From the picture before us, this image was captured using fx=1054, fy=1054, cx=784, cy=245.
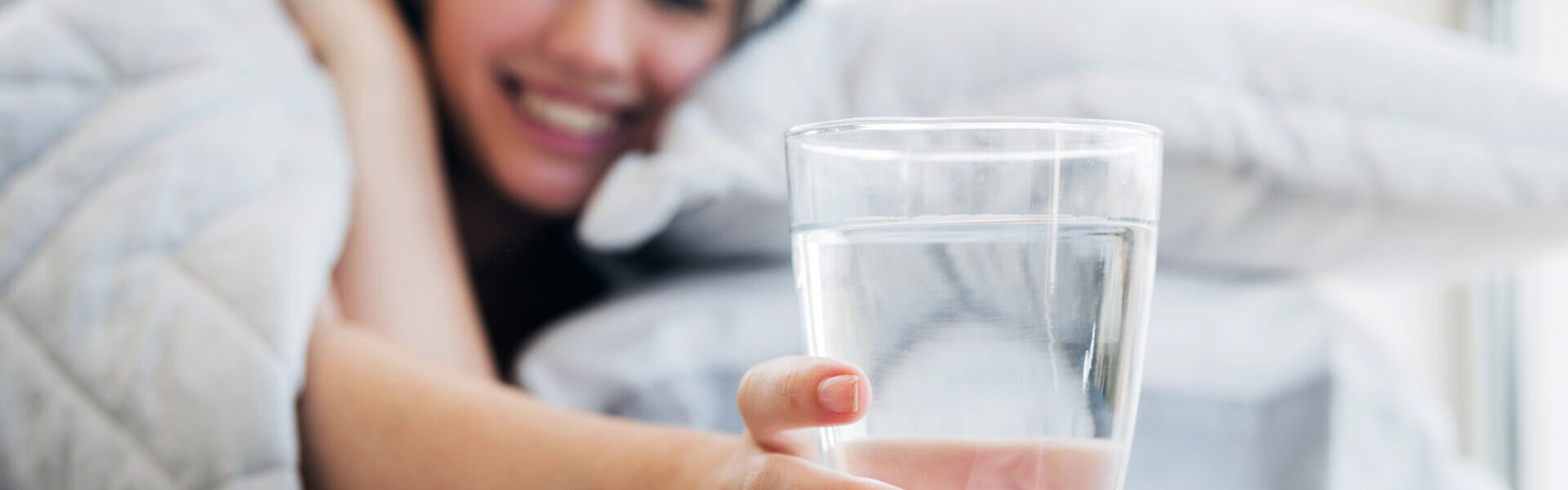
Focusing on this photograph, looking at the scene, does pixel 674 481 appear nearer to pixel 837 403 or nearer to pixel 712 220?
pixel 837 403

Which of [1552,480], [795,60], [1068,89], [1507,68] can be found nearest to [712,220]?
[795,60]

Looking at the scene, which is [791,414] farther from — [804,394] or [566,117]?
[566,117]

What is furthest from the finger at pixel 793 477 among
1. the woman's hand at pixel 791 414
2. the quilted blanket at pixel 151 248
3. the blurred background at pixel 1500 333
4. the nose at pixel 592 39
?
the blurred background at pixel 1500 333

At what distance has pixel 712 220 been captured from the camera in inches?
25.2

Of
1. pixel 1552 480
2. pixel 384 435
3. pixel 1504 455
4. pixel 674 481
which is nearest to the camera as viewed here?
pixel 674 481

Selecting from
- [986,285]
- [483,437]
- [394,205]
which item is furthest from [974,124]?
[394,205]

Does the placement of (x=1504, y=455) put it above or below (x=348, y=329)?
below

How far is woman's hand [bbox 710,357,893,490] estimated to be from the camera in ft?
0.83

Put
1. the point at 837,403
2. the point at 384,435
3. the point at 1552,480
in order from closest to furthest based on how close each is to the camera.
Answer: the point at 837,403, the point at 384,435, the point at 1552,480

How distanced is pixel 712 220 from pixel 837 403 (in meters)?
0.40

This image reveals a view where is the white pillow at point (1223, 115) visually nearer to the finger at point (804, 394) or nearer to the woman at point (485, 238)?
the woman at point (485, 238)

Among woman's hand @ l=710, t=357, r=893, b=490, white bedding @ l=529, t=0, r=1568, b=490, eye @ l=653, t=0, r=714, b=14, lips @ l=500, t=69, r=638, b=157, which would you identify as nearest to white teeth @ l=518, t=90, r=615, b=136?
lips @ l=500, t=69, r=638, b=157

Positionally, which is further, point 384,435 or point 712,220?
point 712,220

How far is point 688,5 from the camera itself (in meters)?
0.89
